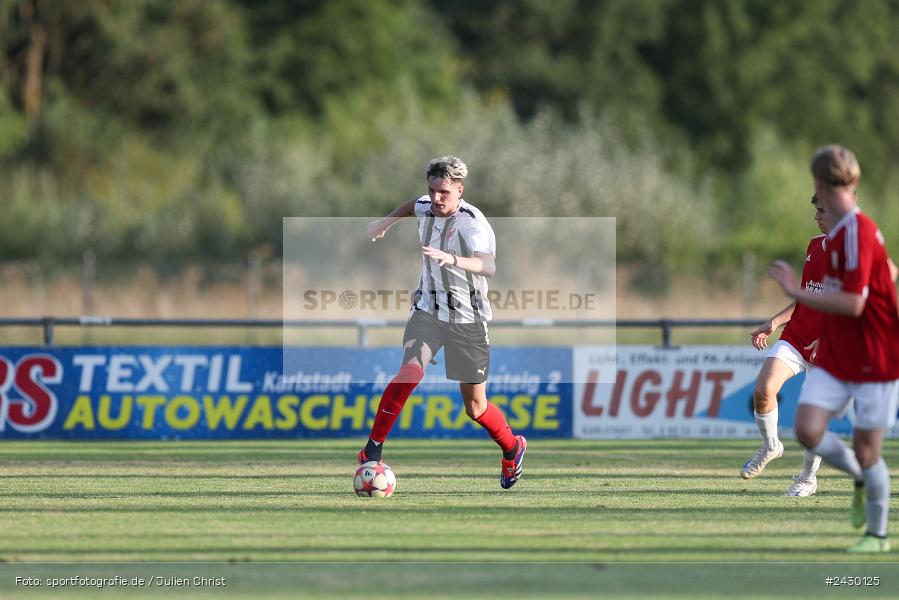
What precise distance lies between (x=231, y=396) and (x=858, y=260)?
1012 centimetres

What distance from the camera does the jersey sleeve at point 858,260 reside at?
793cm

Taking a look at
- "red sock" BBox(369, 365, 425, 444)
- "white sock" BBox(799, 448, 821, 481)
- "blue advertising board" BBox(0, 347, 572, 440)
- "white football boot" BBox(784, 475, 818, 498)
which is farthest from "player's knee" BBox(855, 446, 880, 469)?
"blue advertising board" BBox(0, 347, 572, 440)

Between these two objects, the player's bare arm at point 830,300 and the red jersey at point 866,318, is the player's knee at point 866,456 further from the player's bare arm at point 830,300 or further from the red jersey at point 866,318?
the player's bare arm at point 830,300

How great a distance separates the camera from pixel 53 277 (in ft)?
100

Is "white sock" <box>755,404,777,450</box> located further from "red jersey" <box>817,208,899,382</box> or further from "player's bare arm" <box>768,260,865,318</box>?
"player's bare arm" <box>768,260,865,318</box>

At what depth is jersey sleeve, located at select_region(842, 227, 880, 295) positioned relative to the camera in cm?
793

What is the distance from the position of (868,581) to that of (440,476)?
5.66m

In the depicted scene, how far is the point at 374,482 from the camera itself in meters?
10.7

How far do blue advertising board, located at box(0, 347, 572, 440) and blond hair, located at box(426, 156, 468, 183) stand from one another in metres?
6.35

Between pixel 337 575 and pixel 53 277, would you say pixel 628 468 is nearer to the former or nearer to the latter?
pixel 337 575

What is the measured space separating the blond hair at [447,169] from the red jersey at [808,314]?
8.67 ft

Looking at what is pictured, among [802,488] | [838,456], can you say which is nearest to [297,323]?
[802,488]

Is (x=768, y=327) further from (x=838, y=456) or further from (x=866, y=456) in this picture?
(x=866, y=456)

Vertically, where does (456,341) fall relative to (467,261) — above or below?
below
